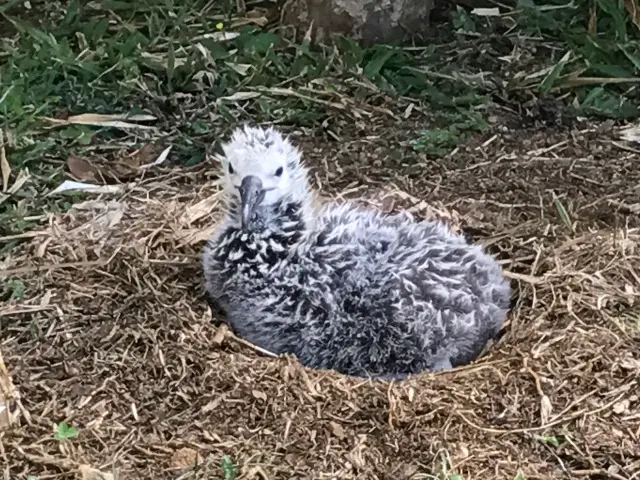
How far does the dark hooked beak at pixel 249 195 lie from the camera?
10.7ft

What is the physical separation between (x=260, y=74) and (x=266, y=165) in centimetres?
154

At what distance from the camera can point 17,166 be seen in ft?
14.0

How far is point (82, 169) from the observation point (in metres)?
4.27

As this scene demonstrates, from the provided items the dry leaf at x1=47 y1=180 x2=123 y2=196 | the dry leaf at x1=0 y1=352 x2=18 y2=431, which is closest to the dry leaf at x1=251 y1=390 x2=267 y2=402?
the dry leaf at x1=0 y1=352 x2=18 y2=431

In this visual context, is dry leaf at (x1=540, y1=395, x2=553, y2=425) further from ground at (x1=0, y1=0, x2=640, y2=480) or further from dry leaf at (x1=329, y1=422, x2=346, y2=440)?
dry leaf at (x1=329, y1=422, x2=346, y2=440)

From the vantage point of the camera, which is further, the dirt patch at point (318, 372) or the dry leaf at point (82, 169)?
the dry leaf at point (82, 169)

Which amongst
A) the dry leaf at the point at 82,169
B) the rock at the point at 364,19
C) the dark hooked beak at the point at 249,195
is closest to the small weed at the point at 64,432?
the dark hooked beak at the point at 249,195

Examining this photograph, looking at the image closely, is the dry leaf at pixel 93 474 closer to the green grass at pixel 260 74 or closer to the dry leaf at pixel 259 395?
the dry leaf at pixel 259 395

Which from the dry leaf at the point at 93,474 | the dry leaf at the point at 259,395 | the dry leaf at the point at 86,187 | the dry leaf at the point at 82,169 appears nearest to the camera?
the dry leaf at the point at 93,474

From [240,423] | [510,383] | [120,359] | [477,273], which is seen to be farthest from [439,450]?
[120,359]

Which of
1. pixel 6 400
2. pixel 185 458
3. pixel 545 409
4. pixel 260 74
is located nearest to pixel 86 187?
pixel 260 74

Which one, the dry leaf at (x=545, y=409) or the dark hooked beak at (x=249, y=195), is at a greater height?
the dark hooked beak at (x=249, y=195)

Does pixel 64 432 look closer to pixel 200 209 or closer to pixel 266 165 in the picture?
pixel 266 165

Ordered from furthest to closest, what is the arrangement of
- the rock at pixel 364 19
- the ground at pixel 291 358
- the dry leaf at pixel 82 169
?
1. the rock at pixel 364 19
2. the dry leaf at pixel 82 169
3. the ground at pixel 291 358
